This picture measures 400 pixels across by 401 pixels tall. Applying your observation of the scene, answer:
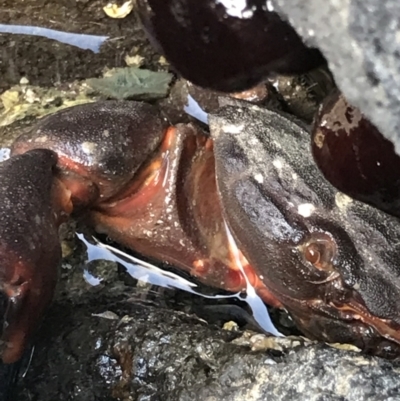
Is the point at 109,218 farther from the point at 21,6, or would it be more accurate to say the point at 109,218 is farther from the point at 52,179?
the point at 21,6

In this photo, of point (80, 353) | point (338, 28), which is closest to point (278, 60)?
point (338, 28)

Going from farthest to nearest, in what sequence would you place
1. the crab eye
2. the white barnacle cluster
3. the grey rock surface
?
the crab eye
the white barnacle cluster
the grey rock surface

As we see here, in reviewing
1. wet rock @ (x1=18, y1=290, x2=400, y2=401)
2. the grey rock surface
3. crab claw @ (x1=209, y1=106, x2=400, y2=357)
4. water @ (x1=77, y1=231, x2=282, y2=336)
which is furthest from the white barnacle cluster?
water @ (x1=77, y1=231, x2=282, y2=336)

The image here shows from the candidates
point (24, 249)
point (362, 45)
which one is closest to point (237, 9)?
point (362, 45)

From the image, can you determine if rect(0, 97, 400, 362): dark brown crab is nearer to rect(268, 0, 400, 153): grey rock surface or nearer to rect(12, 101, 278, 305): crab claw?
rect(12, 101, 278, 305): crab claw

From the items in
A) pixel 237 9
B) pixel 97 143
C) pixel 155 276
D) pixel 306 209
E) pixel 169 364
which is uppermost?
pixel 237 9

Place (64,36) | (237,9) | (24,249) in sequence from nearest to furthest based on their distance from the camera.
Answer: (237,9) → (24,249) → (64,36)

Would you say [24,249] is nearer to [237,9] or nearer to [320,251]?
[320,251]
